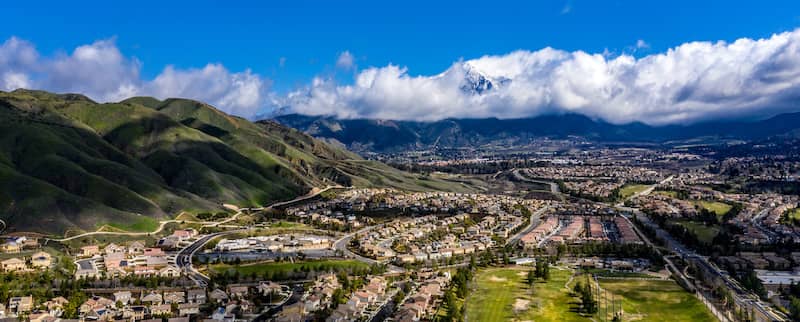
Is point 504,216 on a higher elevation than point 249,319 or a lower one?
higher

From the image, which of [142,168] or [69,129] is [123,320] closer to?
[142,168]

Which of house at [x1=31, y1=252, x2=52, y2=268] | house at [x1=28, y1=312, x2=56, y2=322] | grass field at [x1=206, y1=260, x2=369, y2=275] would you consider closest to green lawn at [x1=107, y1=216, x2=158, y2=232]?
house at [x1=31, y1=252, x2=52, y2=268]

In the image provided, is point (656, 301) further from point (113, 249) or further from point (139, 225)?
point (139, 225)

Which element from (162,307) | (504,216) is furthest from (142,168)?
(162,307)

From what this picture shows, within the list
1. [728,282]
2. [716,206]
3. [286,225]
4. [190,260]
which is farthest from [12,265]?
[716,206]

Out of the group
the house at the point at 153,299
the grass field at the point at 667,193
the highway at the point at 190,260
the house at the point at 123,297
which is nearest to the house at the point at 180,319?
the house at the point at 153,299

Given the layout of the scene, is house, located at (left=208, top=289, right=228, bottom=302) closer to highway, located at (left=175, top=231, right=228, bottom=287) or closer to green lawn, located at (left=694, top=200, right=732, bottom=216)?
highway, located at (left=175, top=231, right=228, bottom=287)

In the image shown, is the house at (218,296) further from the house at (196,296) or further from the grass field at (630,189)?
the grass field at (630,189)
